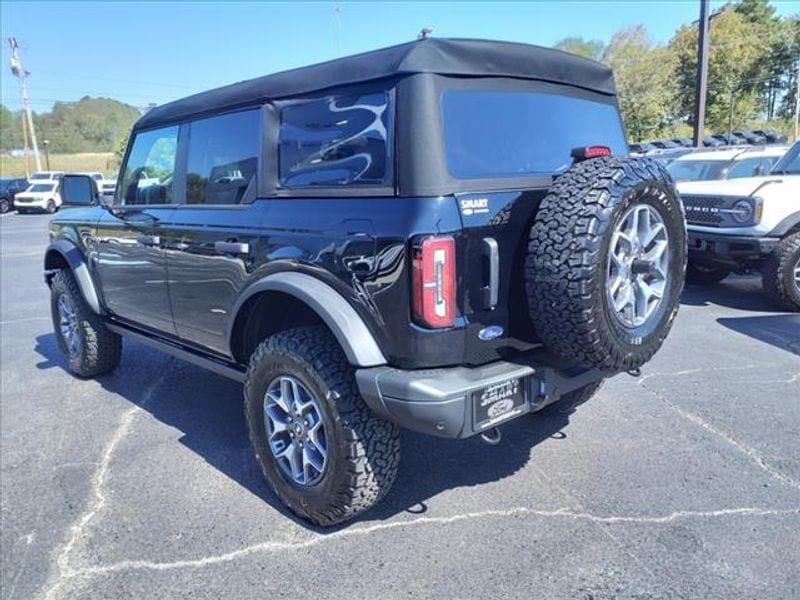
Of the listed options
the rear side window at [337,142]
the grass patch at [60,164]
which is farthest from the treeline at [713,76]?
the grass patch at [60,164]

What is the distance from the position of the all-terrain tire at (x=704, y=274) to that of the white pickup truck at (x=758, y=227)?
0.77 m

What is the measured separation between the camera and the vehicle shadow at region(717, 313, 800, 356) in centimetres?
559

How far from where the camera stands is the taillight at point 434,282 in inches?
93.8

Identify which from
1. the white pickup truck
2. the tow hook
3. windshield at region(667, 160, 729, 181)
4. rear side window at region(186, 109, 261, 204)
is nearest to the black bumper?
the white pickup truck

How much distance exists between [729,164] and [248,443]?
8.65 meters

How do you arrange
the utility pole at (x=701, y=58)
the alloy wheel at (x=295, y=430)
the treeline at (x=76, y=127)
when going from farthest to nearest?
the treeline at (x=76, y=127) < the utility pole at (x=701, y=58) < the alloy wheel at (x=295, y=430)

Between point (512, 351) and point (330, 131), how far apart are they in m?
1.29

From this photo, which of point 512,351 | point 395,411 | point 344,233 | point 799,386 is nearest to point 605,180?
point 512,351

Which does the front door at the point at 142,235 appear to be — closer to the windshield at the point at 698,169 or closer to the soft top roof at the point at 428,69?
the soft top roof at the point at 428,69

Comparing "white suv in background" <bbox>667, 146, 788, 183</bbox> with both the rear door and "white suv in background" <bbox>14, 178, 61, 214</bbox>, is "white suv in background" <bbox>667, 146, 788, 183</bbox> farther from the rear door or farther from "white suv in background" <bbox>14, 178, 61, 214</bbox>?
"white suv in background" <bbox>14, 178, 61, 214</bbox>

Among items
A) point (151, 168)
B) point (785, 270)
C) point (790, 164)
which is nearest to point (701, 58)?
point (790, 164)

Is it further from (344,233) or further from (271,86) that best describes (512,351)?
(271,86)

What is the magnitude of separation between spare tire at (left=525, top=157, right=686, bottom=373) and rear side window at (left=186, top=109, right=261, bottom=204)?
1.58 m

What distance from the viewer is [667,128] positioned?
3694 centimetres
